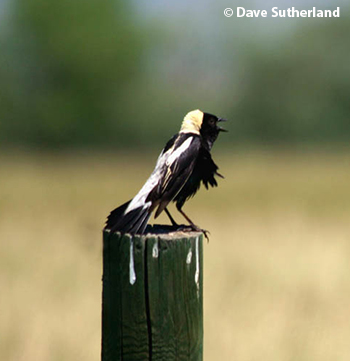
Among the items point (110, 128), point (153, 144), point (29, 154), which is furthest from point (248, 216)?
point (110, 128)

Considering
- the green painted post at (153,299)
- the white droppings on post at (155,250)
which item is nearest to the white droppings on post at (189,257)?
the green painted post at (153,299)

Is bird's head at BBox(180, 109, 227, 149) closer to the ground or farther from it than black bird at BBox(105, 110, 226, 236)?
farther from it

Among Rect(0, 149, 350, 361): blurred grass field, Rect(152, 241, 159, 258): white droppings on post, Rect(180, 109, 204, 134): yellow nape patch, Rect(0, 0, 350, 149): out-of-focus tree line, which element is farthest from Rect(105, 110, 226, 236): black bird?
Rect(0, 0, 350, 149): out-of-focus tree line

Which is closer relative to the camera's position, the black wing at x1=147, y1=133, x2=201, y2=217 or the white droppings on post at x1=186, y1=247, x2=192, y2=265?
the white droppings on post at x1=186, y1=247, x2=192, y2=265

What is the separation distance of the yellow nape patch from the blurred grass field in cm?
183

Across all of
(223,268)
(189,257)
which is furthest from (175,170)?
(223,268)

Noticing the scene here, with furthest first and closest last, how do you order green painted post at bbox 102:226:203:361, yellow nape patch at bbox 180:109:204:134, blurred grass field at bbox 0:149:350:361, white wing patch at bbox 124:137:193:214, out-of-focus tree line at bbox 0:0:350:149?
out-of-focus tree line at bbox 0:0:350:149 < blurred grass field at bbox 0:149:350:361 < yellow nape patch at bbox 180:109:204:134 < white wing patch at bbox 124:137:193:214 < green painted post at bbox 102:226:203:361

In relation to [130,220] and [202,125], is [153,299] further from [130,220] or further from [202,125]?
[202,125]

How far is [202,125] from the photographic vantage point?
3.83m

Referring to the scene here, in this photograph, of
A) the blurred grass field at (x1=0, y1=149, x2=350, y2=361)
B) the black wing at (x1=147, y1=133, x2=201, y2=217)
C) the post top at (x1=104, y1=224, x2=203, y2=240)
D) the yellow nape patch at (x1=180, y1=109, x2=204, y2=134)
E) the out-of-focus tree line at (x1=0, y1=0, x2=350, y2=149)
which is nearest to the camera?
the post top at (x1=104, y1=224, x2=203, y2=240)

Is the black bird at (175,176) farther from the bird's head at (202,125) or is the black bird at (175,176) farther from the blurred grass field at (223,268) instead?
the blurred grass field at (223,268)

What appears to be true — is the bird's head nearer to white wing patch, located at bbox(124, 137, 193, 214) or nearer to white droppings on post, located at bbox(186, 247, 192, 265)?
white wing patch, located at bbox(124, 137, 193, 214)

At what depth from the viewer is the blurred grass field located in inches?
204

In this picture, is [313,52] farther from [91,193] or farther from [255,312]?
[255,312]
